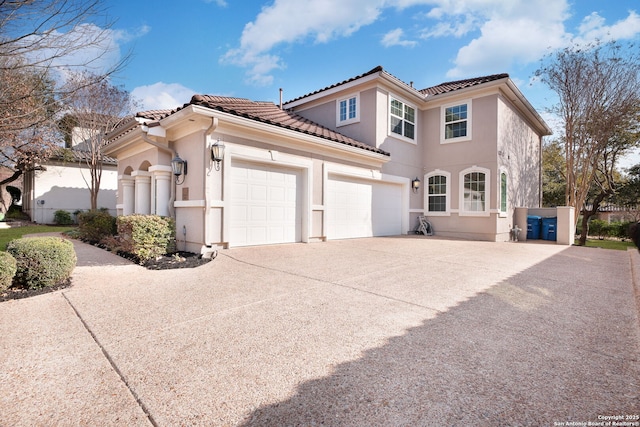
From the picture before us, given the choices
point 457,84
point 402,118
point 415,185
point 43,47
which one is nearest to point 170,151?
point 43,47

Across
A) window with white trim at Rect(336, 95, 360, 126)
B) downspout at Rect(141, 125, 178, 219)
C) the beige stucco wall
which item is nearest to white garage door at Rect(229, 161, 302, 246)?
downspout at Rect(141, 125, 178, 219)

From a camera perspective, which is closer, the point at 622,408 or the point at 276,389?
the point at 622,408

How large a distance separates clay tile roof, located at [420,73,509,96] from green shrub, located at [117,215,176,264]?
10979 millimetres

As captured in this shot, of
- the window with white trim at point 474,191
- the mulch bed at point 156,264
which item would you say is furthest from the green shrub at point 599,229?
the mulch bed at point 156,264

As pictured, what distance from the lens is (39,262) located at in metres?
4.26

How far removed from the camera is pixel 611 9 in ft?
27.3

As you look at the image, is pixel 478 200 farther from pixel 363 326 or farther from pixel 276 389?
pixel 276 389

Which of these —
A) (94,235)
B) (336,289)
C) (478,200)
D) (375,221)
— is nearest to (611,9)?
(478,200)

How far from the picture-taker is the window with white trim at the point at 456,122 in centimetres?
1192

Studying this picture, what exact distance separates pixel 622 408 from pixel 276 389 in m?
2.14

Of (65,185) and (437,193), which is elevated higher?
(65,185)

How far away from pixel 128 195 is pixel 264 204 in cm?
545

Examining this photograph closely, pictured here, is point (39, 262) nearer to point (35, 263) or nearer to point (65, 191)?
point (35, 263)

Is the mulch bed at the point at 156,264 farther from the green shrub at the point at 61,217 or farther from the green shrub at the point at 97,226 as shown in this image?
the green shrub at the point at 61,217
